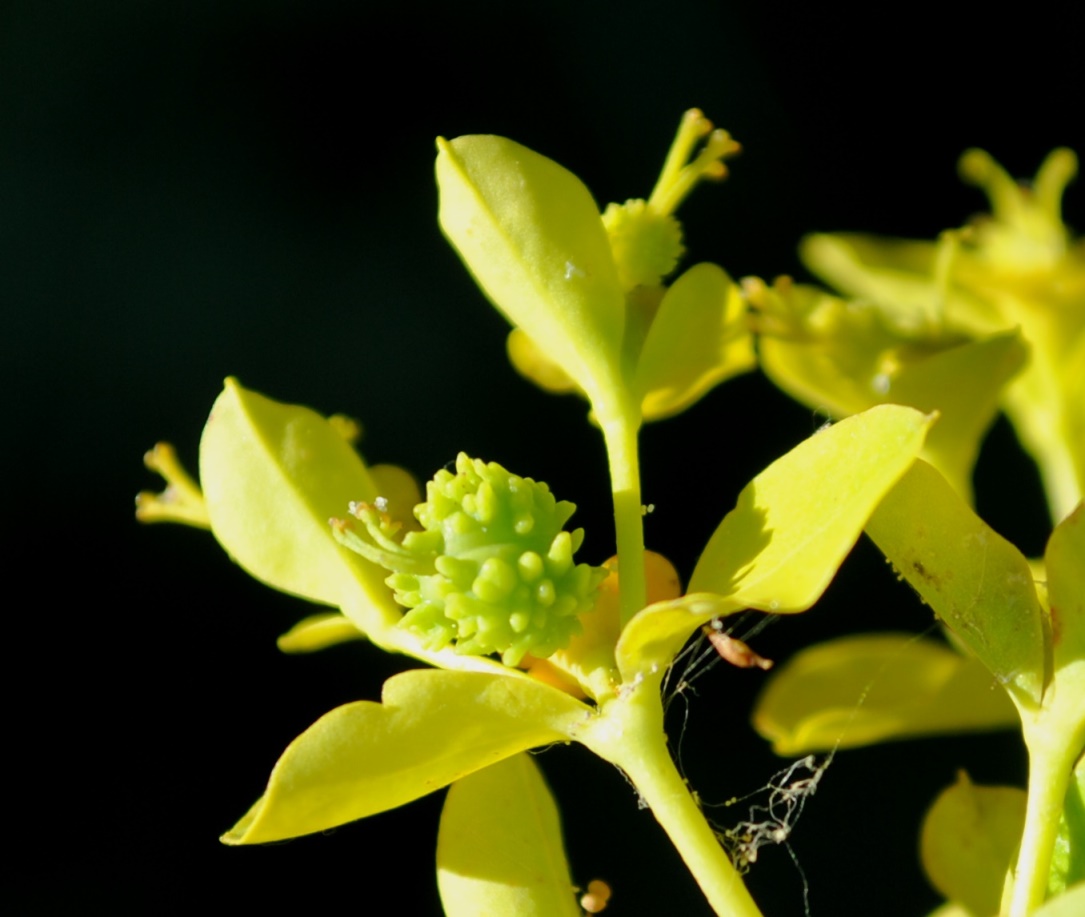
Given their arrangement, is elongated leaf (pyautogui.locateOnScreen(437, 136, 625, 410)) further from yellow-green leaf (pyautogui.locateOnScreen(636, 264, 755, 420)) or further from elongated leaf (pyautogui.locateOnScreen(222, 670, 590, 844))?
elongated leaf (pyautogui.locateOnScreen(222, 670, 590, 844))

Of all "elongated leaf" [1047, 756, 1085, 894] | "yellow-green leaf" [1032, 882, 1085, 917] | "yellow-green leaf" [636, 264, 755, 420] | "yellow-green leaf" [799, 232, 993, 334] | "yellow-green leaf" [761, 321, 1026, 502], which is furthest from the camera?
"yellow-green leaf" [799, 232, 993, 334]

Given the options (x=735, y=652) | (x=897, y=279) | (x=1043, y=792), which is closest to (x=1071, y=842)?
(x=1043, y=792)

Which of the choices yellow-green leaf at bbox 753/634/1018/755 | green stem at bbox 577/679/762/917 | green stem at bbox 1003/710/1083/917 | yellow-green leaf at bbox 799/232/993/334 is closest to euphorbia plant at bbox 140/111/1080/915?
green stem at bbox 577/679/762/917

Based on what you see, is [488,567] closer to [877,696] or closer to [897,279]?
[877,696]

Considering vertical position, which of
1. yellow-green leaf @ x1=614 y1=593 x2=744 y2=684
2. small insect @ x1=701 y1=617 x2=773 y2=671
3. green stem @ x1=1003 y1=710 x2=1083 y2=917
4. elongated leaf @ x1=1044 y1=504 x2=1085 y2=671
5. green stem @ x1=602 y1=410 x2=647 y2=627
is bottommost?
green stem @ x1=1003 y1=710 x2=1083 y2=917

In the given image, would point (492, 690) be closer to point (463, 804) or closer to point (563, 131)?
point (463, 804)

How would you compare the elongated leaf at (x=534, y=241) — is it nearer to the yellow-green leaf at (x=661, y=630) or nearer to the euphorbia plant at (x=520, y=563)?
the euphorbia plant at (x=520, y=563)
